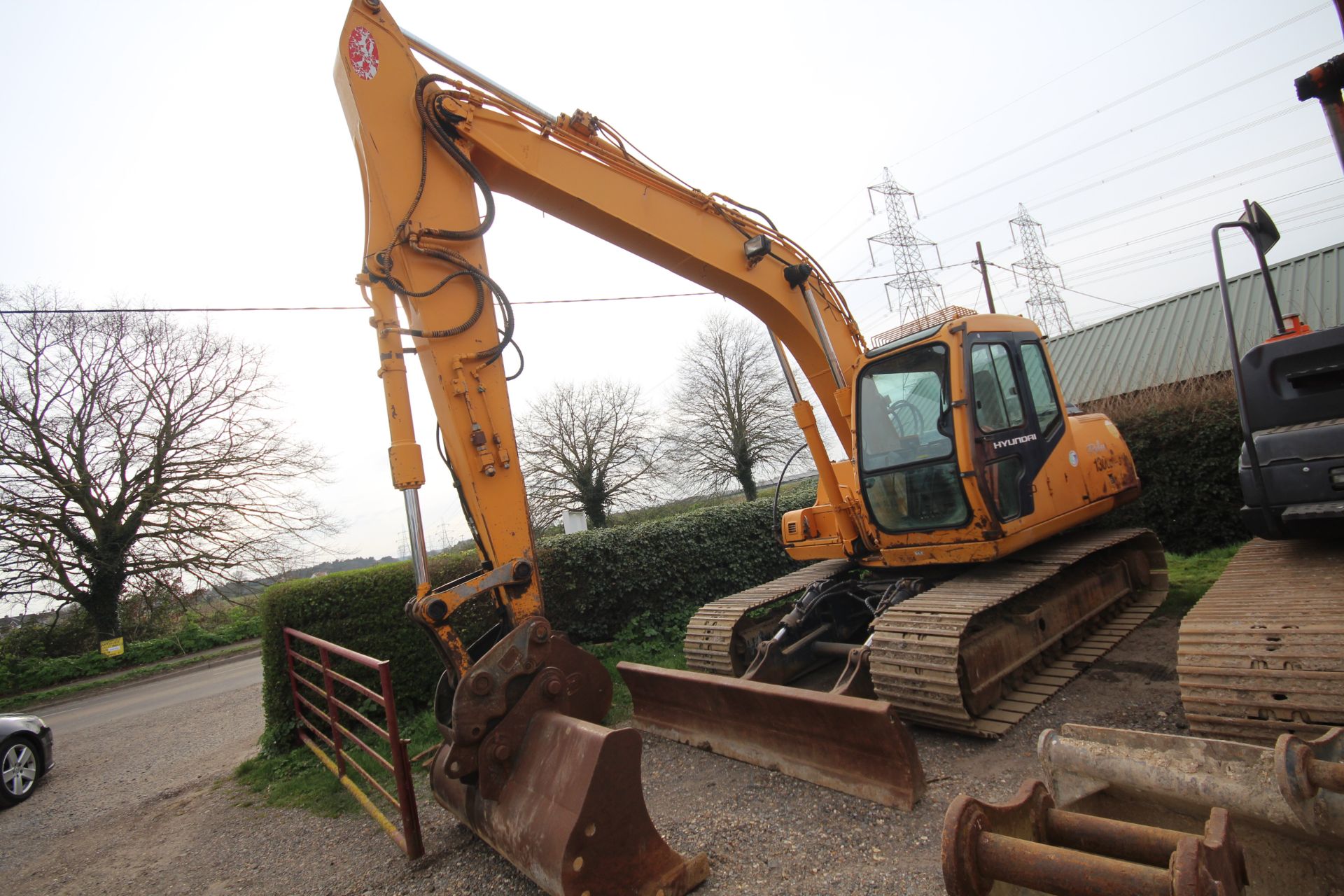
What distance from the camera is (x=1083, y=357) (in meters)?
17.0

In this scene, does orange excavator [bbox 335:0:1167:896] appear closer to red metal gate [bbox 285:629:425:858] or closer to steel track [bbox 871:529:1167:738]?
steel track [bbox 871:529:1167:738]

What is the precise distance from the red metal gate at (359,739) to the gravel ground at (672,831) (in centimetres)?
15

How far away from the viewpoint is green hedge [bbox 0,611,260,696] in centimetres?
1559

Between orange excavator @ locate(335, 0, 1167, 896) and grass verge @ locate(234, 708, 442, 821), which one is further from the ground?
orange excavator @ locate(335, 0, 1167, 896)

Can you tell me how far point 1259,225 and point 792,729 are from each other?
3.38 meters

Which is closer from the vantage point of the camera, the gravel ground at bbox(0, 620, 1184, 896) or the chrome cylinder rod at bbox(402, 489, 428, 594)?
the gravel ground at bbox(0, 620, 1184, 896)

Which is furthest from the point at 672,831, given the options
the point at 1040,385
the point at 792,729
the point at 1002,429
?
the point at 1040,385

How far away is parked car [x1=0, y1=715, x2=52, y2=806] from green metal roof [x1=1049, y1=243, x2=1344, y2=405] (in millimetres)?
16847

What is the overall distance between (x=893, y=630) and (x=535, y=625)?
7.36ft

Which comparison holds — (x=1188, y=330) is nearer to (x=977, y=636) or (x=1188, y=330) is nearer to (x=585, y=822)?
(x=977, y=636)

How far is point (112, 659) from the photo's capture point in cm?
1691

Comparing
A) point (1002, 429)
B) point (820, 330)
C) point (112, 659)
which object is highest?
point (820, 330)

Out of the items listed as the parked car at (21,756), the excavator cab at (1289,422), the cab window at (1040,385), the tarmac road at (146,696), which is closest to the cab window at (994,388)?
the cab window at (1040,385)

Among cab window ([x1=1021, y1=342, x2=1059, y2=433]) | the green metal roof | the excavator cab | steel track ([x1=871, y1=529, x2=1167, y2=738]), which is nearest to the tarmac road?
steel track ([x1=871, y1=529, x2=1167, y2=738])
